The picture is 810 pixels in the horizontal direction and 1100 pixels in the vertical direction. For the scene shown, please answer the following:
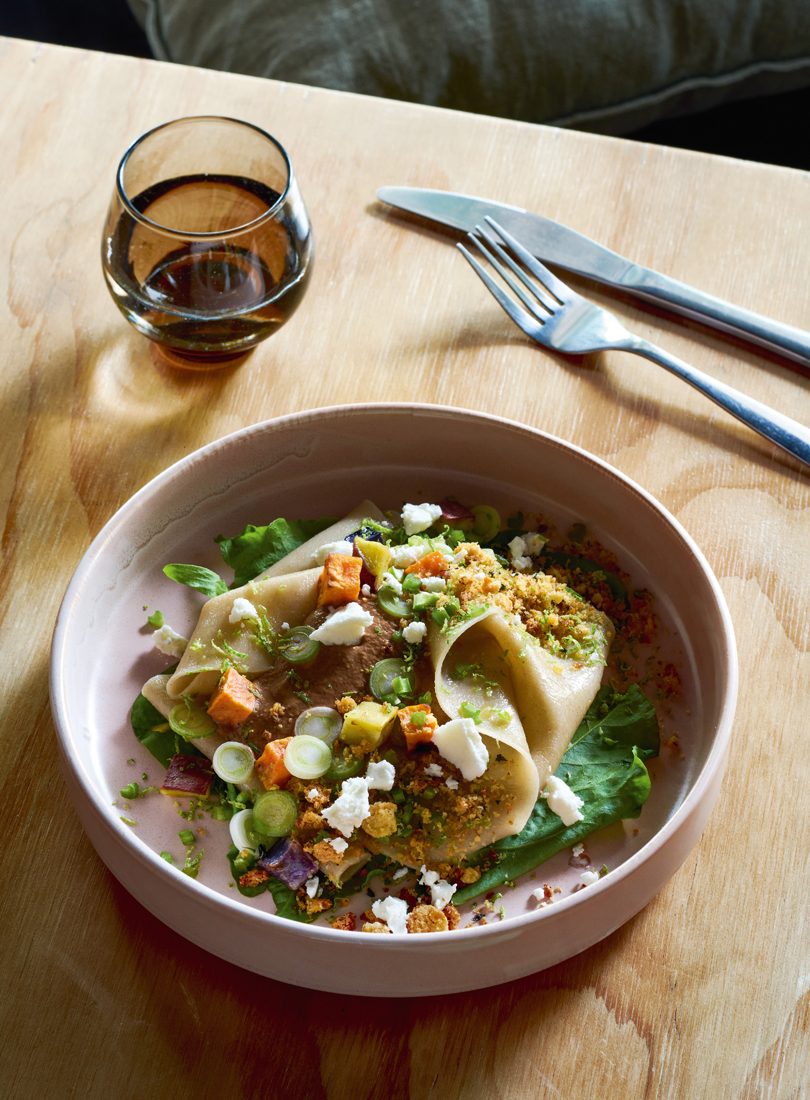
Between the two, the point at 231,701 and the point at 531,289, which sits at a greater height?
the point at 531,289

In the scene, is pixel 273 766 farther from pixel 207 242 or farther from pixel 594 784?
pixel 207 242

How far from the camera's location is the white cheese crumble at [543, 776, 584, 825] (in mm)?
1112

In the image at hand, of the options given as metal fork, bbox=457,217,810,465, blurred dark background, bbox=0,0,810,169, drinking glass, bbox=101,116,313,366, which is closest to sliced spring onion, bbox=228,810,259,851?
drinking glass, bbox=101,116,313,366

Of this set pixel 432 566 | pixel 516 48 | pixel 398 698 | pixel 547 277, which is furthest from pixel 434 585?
pixel 516 48

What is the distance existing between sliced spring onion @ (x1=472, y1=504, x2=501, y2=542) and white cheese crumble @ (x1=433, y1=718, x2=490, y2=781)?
319 mm

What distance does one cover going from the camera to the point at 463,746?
1.10m

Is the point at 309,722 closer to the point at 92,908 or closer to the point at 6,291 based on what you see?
the point at 92,908

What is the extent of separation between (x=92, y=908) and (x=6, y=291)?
1.01 m

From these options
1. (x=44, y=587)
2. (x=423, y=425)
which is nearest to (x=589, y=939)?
(x=423, y=425)

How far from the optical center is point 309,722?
116cm

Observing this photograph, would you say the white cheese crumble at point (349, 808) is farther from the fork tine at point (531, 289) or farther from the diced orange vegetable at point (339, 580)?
the fork tine at point (531, 289)

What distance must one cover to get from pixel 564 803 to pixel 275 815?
30 cm

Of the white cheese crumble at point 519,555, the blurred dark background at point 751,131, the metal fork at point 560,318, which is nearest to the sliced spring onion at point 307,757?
the white cheese crumble at point 519,555

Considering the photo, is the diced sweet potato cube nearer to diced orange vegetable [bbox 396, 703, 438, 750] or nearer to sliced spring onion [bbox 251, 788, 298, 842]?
sliced spring onion [bbox 251, 788, 298, 842]
